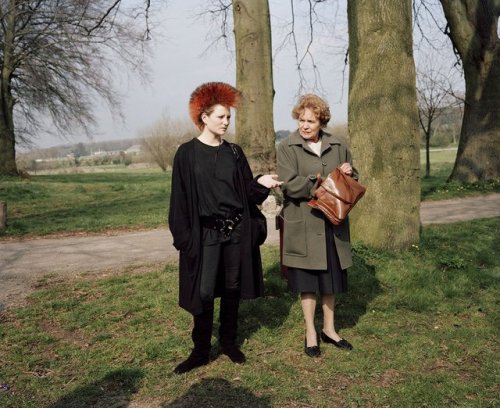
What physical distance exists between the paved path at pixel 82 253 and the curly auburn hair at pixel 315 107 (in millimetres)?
3949

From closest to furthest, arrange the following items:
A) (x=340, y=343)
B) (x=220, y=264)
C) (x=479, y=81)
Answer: (x=220, y=264)
(x=340, y=343)
(x=479, y=81)

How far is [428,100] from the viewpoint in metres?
20.5

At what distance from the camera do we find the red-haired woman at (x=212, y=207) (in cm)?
359

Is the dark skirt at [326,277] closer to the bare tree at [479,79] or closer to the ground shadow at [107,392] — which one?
the ground shadow at [107,392]

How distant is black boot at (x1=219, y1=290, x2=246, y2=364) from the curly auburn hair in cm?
155

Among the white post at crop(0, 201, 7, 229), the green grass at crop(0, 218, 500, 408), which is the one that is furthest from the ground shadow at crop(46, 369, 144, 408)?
the white post at crop(0, 201, 7, 229)

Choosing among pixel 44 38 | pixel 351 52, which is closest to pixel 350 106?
pixel 351 52

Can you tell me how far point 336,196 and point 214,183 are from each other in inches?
36.3

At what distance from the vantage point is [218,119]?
362 centimetres

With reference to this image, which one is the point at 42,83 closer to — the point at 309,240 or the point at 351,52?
the point at 351,52

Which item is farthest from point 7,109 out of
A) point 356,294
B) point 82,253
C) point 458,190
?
point 356,294

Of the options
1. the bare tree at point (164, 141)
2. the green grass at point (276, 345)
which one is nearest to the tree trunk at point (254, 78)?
the green grass at point (276, 345)

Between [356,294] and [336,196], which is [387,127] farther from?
[336,196]

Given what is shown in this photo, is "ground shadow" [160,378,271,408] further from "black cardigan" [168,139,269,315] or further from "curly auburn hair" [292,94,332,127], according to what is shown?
"curly auburn hair" [292,94,332,127]
